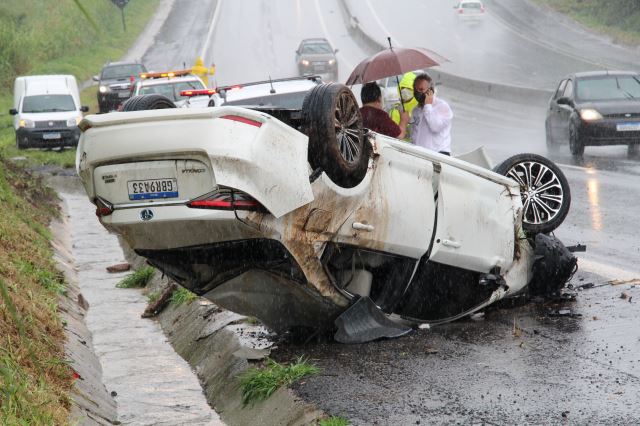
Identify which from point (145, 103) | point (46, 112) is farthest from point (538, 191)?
point (46, 112)

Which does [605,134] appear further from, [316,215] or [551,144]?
[316,215]

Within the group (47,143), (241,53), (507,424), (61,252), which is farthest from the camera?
(241,53)

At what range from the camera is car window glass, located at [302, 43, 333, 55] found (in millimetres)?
50062

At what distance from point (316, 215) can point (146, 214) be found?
103cm

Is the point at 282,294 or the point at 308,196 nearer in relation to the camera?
the point at 308,196

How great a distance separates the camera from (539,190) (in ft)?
28.4

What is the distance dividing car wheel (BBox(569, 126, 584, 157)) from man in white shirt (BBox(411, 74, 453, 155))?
12.1 meters

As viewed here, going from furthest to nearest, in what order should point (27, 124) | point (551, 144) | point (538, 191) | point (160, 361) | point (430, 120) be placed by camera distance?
point (27, 124)
point (551, 144)
point (430, 120)
point (160, 361)
point (538, 191)

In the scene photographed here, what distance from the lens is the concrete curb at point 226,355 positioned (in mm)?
6412

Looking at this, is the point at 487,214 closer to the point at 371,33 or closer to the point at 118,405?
the point at 118,405

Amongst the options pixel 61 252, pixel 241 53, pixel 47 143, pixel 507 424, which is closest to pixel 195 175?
pixel 507 424

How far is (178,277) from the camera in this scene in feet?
23.6

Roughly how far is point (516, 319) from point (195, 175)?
3066mm

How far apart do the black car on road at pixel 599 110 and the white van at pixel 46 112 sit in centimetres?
1434
